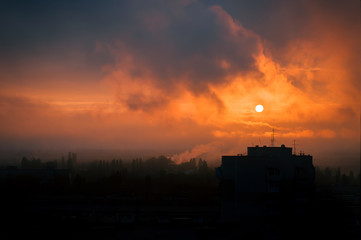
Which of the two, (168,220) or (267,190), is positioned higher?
(267,190)

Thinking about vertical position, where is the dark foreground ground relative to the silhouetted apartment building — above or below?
below

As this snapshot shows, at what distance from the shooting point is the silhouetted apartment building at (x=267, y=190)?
6.77m

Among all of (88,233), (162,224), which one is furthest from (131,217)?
(88,233)

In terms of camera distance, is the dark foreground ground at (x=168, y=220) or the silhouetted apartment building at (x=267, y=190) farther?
the silhouetted apartment building at (x=267, y=190)

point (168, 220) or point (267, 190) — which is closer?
point (267, 190)

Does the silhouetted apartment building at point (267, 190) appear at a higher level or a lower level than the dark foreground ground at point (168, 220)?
higher

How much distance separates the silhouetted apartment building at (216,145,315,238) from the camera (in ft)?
22.2

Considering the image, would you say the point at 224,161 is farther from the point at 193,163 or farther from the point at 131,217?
the point at 193,163

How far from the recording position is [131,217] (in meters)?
8.19

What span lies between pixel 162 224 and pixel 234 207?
176 centimetres

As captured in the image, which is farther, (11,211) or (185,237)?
(11,211)

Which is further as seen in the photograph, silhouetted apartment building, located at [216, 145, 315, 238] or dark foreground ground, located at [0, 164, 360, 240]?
silhouetted apartment building, located at [216, 145, 315, 238]

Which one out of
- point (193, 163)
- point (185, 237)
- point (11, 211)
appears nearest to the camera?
point (185, 237)

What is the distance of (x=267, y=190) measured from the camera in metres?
6.97
